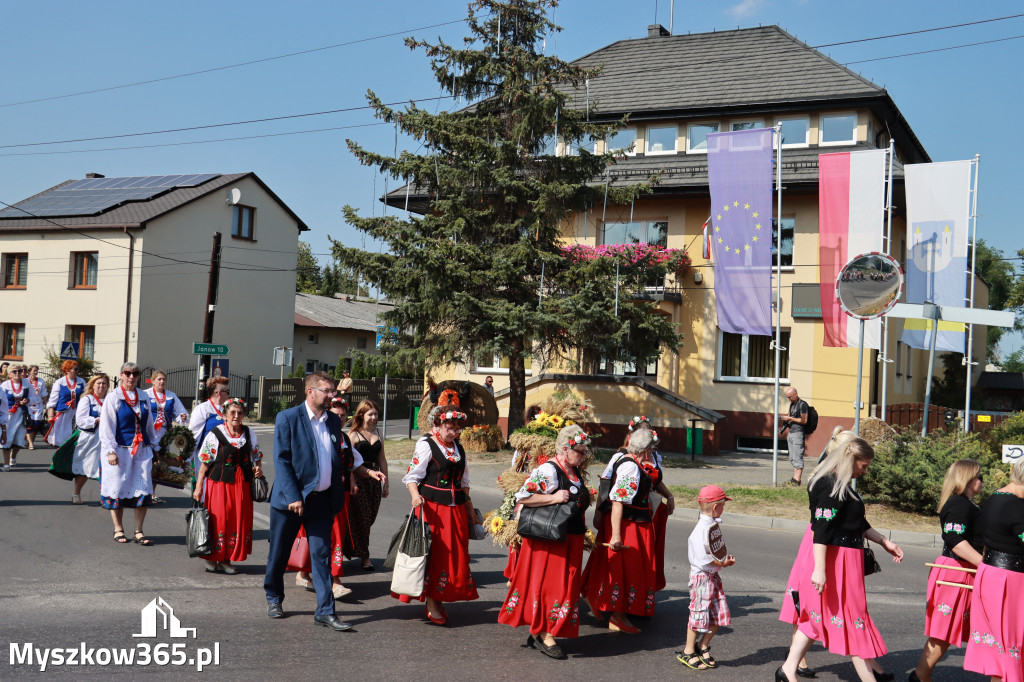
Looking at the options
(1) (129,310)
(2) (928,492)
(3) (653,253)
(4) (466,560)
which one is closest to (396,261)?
(3) (653,253)

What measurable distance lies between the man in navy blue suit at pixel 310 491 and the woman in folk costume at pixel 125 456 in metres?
3.31

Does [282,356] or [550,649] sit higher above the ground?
[282,356]

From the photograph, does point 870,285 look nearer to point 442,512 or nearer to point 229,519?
point 442,512

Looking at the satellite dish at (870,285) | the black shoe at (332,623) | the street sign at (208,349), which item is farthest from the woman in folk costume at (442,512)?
the street sign at (208,349)

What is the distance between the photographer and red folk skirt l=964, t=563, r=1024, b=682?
5000 mm

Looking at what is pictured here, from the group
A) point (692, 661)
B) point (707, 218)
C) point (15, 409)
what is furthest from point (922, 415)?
point (15, 409)

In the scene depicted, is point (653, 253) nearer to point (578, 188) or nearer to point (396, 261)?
point (578, 188)

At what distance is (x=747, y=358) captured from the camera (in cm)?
2484

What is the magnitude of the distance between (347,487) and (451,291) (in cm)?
1237

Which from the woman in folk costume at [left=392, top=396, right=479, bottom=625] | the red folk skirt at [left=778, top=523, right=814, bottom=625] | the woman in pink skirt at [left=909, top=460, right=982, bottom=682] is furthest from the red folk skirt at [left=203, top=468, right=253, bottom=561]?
the woman in pink skirt at [left=909, top=460, right=982, bottom=682]

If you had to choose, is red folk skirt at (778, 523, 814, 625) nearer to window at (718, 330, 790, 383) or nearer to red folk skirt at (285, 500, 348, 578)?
red folk skirt at (285, 500, 348, 578)

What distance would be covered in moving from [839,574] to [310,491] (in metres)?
3.63

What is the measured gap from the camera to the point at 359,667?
553cm

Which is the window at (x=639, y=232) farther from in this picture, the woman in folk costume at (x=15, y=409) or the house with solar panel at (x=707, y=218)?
the woman in folk costume at (x=15, y=409)
